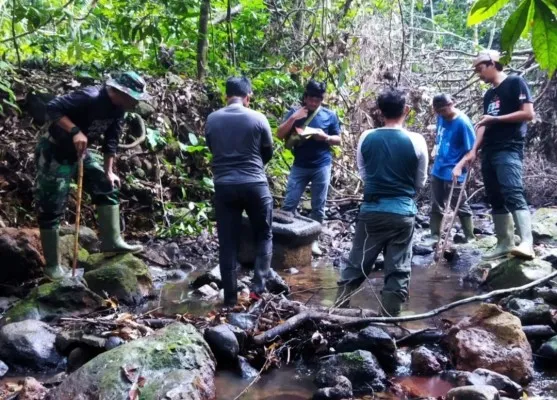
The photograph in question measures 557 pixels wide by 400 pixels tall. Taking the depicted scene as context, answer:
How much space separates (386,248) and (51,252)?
295 cm

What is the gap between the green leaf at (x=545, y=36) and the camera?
1.59 metres

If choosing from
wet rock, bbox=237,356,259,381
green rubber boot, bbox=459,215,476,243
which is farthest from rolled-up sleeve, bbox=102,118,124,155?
green rubber boot, bbox=459,215,476,243

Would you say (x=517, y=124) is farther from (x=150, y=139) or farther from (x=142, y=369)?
(x=150, y=139)

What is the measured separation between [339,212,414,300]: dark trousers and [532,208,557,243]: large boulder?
12.3ft

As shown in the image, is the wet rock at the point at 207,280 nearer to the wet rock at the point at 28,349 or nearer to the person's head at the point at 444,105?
the wet rock at the point at 28,349

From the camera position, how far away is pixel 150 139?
27.6 ft

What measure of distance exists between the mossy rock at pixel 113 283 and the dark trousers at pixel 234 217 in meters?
0.86

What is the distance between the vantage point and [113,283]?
5.30 metres

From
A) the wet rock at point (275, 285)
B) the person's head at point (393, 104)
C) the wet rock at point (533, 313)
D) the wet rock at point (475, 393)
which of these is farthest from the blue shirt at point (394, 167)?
the wet rock at point (475, 393)

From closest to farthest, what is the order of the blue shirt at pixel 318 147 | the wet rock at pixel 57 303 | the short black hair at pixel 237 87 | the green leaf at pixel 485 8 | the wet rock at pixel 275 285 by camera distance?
the green leaf at pixel 485 8
the wet rock at pixel 57 303
the short black hair at pixel 237 87
the wet rock at pixel 275 285
the blue shirt at pixel 318 147

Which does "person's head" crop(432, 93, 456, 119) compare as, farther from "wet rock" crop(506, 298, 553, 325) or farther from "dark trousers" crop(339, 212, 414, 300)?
"wet rock" crop(506, 298, 553, 325)

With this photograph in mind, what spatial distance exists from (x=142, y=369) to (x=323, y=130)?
14.2ft

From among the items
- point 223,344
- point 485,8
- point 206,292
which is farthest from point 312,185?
point 485,8

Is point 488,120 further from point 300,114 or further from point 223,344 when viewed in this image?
point 223,344
